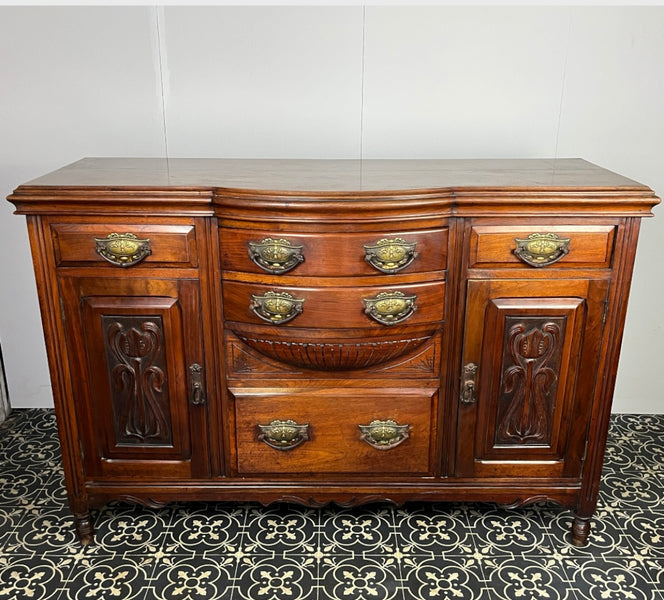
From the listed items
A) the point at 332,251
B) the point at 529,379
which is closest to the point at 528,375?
the point at 529,379

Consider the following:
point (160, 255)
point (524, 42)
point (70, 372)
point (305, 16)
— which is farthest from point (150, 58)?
point (524, 42)

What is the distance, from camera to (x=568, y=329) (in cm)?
172

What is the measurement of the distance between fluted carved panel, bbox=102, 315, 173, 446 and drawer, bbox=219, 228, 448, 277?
31 cm

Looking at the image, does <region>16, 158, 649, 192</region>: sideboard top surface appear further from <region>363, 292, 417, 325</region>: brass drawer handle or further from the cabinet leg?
the cabinet leg

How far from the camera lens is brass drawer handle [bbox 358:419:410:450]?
1799 mm

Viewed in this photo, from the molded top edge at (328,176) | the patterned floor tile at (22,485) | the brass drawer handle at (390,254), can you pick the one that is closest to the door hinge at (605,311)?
the molded top edge at (328,176)

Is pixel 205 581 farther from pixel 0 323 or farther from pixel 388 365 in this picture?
pixel 0 323

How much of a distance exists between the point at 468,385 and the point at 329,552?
63cm

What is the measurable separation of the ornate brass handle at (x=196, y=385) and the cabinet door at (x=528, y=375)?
720 mm

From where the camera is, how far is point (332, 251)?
5.27ft

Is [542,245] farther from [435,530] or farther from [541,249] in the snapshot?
[435,530]

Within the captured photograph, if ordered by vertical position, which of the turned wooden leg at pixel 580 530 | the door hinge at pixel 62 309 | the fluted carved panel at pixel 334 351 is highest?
the door hinge at pixel 62 309

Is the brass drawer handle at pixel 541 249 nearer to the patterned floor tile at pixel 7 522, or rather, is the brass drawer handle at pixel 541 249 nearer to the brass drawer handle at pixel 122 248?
the brass drawer handle at pixel 122 248

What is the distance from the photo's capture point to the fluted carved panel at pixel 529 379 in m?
1.72
